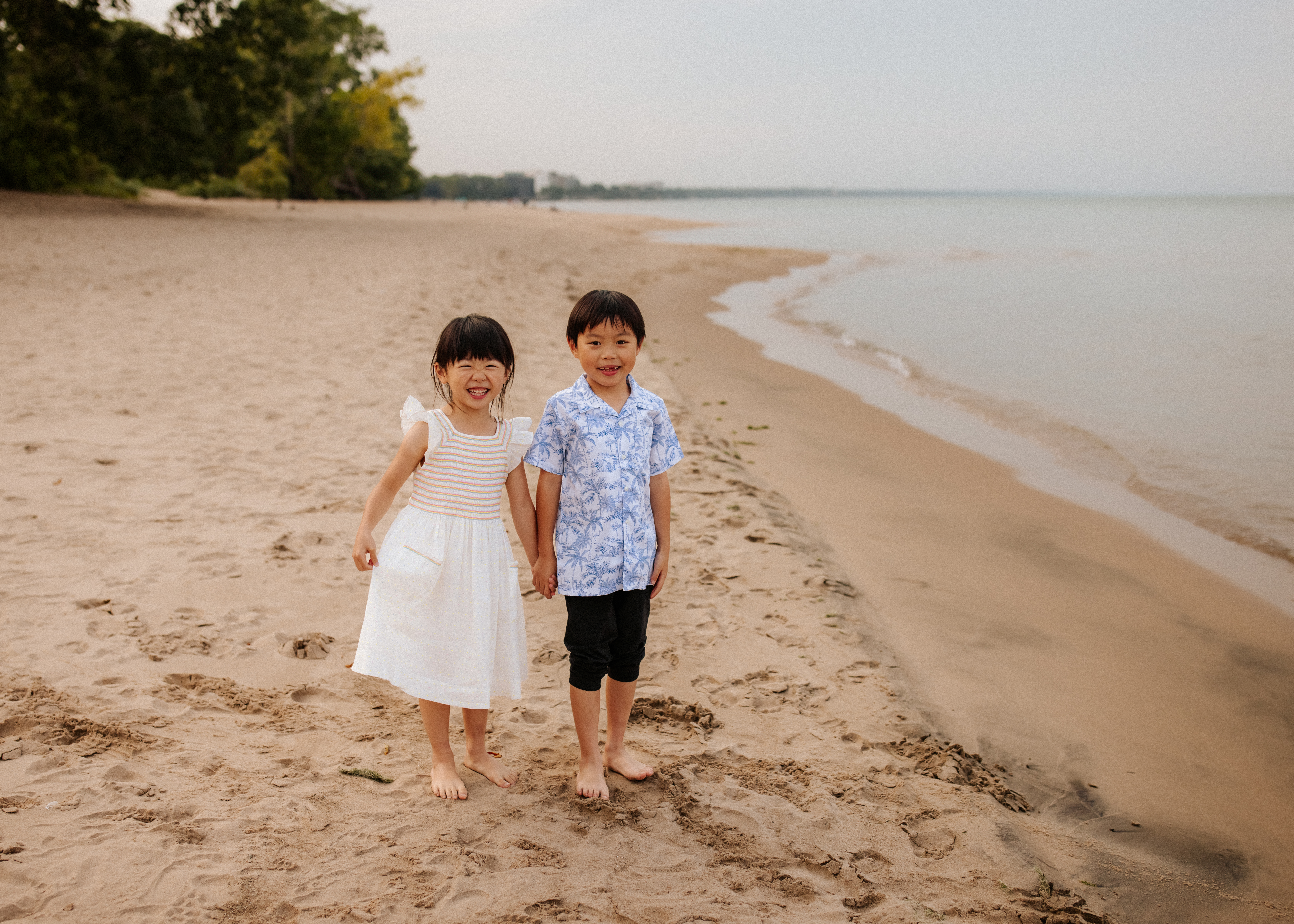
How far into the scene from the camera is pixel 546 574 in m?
2.56

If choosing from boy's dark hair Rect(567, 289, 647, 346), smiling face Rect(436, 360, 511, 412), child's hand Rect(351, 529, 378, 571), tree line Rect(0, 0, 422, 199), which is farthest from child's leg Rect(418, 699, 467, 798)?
tree line Rect(0, 0, 422, 199)

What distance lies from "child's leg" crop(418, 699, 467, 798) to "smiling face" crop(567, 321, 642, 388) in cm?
112

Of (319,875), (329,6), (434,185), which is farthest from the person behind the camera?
(434,185)

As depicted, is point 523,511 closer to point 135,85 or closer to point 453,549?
point 453,549

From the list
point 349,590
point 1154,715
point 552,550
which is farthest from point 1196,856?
point 349,590

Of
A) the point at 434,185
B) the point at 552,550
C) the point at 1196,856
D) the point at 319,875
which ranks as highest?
the point at 434,185

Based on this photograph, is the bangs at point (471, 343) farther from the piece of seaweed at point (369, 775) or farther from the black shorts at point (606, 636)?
the piece of seaweed at point (369, 775)

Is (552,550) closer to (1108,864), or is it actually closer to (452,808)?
(452,808)

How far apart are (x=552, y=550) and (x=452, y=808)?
2.73 ft

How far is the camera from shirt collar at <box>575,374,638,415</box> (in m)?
2.54

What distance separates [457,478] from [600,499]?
43 centimetres

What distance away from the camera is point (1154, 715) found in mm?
3557

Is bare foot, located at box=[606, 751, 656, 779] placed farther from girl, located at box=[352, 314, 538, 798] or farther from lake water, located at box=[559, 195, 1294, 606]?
lake water, located at box=[559, 195, 1294, 606]

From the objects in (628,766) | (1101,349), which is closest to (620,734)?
(628,766)
